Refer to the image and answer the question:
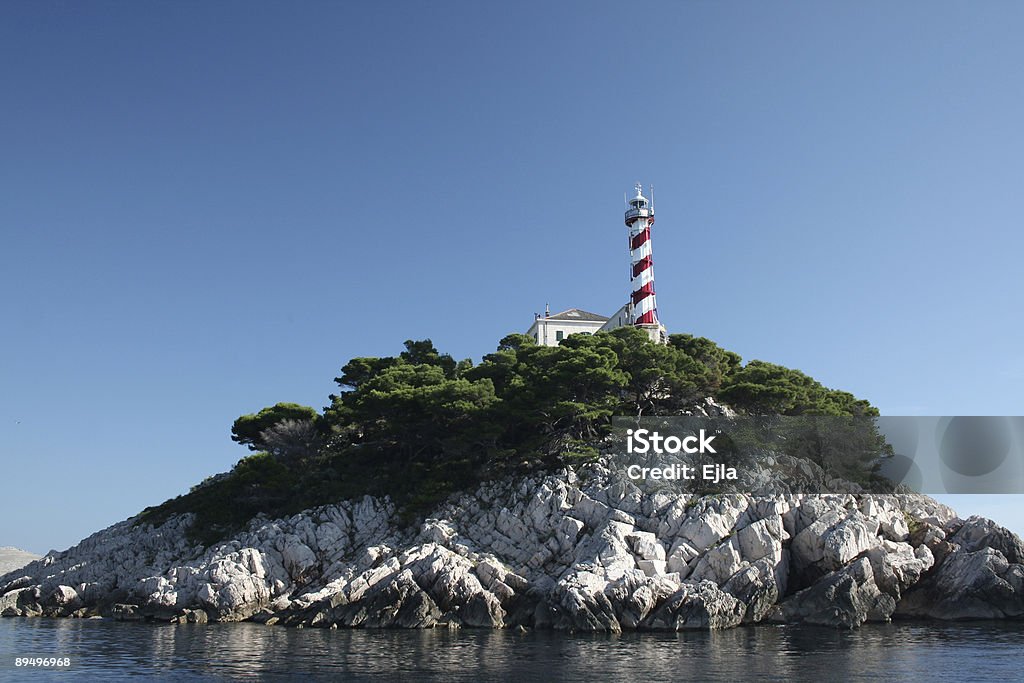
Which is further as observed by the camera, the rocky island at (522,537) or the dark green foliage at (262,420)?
the dark green foliage at (262,420)

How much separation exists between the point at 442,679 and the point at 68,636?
59.2 feet

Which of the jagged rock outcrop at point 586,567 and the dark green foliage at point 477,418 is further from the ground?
the dark green foliage at point 477,418

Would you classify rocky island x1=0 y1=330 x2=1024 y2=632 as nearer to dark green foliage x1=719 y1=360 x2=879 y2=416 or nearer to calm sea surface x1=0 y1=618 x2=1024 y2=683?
dark green foliage x1=719 y1=360 x2=879 y2=416

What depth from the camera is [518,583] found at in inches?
1304

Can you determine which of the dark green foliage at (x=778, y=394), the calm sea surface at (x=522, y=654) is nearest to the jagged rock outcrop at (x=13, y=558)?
the calm sea surface at (x=522, y=654)

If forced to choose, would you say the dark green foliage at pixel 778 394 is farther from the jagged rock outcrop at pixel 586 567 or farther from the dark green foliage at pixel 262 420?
the dark green foliage at pixel 262 420

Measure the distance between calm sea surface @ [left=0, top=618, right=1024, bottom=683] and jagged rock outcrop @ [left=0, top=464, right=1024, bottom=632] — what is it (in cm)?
174

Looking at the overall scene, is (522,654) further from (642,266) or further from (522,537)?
(642,266)

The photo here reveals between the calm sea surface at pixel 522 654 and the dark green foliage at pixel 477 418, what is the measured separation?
1278cm

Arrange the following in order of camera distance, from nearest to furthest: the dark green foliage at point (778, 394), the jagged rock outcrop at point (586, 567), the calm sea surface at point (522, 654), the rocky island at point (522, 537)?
the calm sea surface at point (522, 654) → the jagged rock outcrop at point (586, 567) → the rocky island at point (522, 537) → the dark green foliage at point (778, 394)

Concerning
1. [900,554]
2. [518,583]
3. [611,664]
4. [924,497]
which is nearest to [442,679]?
[611,664]

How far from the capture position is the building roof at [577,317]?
68000 millimetres

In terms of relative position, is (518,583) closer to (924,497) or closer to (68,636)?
(68,636)

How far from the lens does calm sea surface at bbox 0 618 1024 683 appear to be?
65.9 feet
